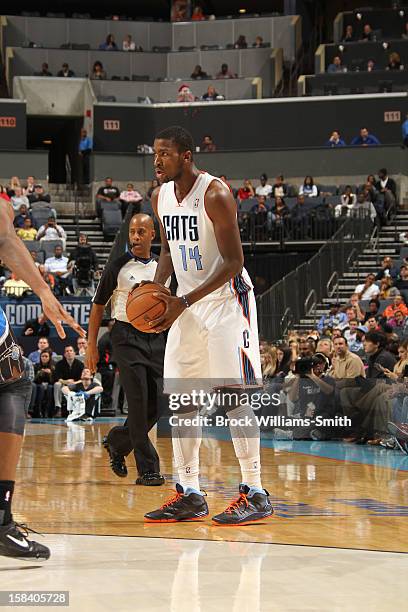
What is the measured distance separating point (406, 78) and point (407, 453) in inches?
742

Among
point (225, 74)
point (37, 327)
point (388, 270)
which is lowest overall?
point (37, 327)

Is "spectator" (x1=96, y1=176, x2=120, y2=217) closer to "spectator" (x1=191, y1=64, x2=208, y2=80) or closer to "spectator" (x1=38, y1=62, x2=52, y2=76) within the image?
"spectator" (x1=38, y1=62, x2=52, y2=76)

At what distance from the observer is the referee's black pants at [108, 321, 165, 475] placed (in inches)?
310

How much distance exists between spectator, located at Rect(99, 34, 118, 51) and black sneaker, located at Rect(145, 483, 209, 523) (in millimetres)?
27359

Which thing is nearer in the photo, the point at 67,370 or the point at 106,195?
the point at 67,370

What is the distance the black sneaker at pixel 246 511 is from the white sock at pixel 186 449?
12.5 inches

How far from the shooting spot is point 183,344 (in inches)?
245

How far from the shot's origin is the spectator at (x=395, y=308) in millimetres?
16031

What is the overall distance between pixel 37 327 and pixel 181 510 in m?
12.4

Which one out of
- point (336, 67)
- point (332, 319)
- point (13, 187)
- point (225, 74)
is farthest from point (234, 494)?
point (225, 74)

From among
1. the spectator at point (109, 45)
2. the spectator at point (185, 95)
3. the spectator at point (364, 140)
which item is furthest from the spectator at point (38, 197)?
the spectator at point (109, 45)

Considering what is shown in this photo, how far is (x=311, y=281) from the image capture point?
21.2 m

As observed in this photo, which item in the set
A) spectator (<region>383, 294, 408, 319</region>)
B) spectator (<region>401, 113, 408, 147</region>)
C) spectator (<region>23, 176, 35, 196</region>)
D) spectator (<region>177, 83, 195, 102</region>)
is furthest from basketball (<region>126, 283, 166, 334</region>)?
spectator (<region>177, 83, 195, 102</region>)

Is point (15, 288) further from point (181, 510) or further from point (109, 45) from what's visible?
point (109, 45)
